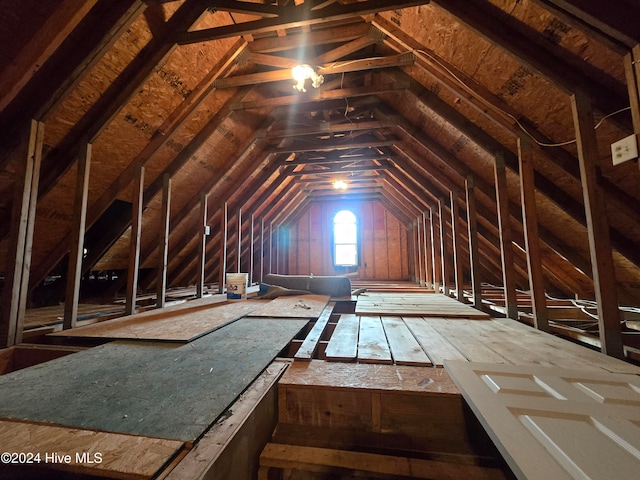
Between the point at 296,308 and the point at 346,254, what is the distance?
659 centimetres

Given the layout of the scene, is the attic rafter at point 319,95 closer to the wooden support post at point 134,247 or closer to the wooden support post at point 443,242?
the wooden support post at point 134,247

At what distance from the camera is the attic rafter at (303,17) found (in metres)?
2.18

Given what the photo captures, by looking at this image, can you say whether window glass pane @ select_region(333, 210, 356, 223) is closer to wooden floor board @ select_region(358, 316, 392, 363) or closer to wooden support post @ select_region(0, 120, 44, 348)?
wooden floor board @ select_region(358, 316, 392, 363)

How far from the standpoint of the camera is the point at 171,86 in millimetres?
2910

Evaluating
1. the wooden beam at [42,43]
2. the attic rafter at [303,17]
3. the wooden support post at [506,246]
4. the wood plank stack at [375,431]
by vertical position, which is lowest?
the wood plank stack at [375,431]

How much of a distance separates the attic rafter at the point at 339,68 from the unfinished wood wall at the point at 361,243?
6.58 meters

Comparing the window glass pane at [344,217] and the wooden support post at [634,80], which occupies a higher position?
the window glass pane at [344,217]

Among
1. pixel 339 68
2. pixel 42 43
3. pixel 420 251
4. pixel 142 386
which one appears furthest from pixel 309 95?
pixel 420 251

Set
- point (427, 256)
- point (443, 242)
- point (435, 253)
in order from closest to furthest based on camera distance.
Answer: point (443, 242) → point (435, 253) → point (427, 256)

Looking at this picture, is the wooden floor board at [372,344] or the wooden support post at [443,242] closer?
the wooden floor board at [372,344]

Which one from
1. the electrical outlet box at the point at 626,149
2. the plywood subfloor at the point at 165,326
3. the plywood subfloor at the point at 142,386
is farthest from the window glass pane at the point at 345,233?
the electrical outlet box at the point at 626,149

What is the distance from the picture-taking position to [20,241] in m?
1.98

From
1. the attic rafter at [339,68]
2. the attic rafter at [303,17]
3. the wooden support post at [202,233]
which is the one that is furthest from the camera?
the wooden support post at [202,233]

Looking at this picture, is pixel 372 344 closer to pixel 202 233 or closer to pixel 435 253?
pixel 202 233
